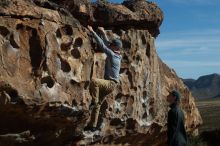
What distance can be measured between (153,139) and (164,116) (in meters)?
1.17

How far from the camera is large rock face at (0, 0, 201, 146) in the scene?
13.4 meters

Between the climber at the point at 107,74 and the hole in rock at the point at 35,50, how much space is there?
93.5 inches

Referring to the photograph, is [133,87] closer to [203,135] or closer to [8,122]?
[8,122]

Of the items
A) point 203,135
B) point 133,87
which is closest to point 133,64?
point 133,87

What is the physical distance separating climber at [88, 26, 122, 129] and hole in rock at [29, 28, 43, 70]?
237 centimetres

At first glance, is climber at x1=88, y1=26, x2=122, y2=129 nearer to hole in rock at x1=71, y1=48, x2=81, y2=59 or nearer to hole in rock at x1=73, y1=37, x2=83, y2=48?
hole in rock at x1=73, y1=37, x2=83, y2=48

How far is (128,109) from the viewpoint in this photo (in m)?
18.7

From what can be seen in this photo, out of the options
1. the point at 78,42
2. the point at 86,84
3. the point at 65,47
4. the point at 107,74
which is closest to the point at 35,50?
the point at 65,47

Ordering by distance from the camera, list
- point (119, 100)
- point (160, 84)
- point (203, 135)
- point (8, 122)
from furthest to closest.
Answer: point (203, 135) < point (160, 84) < point (119, 100) < point (8, 122)

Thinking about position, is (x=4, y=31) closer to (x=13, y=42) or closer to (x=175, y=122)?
(x=13, y=42)

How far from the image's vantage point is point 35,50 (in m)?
13.9

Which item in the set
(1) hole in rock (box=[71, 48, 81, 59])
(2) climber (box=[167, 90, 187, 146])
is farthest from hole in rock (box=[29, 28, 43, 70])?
(2) climber (box=[167, 90, 187, 146])

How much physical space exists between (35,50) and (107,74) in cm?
313

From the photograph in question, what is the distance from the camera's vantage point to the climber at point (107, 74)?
1578cm
